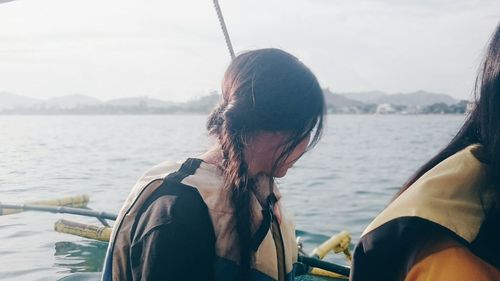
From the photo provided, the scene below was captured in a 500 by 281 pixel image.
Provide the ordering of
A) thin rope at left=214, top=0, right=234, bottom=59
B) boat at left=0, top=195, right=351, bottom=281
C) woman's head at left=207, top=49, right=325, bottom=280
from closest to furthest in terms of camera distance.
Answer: woman's head at left=207, top=49, right=325, bottom=280
thin rope at left=214, top=0, right=234, bottom=59
boat at left=0, top=195, right=351, bottom=281

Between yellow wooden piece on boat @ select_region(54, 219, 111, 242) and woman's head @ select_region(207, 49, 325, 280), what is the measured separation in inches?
160

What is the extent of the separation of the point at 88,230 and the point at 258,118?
4418mm

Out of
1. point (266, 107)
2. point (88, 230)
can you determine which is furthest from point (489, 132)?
point (88, 230)

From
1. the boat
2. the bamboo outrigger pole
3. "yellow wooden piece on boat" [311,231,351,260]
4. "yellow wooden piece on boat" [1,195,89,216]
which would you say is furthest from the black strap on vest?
"yellow wooden piece on boat" [1,195,89,216]

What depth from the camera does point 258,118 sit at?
6.31 feet

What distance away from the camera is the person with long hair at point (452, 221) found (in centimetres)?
128

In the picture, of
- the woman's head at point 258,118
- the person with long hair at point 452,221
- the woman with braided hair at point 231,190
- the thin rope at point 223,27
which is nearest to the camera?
the person with long hair at point 452,221

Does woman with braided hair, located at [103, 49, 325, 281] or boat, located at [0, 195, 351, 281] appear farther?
boat, located at [0, 195, 351, 281]

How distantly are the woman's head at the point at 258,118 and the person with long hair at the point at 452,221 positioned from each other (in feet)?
1.85

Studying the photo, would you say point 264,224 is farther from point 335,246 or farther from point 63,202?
point 63,202

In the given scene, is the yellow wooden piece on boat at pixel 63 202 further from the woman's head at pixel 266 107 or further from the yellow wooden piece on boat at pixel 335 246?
the woman's head at pixel 266 107

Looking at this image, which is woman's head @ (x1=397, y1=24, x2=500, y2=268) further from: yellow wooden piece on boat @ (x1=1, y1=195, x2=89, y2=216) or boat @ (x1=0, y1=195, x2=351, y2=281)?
yellow wooden piece on boat @ (x1=1, y1=195, x2=89, y2=216)

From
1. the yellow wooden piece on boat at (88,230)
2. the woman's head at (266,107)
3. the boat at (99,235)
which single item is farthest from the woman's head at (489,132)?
the yellow wooden piece on boat at (88,230)

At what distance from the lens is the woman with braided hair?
69.2 inches
